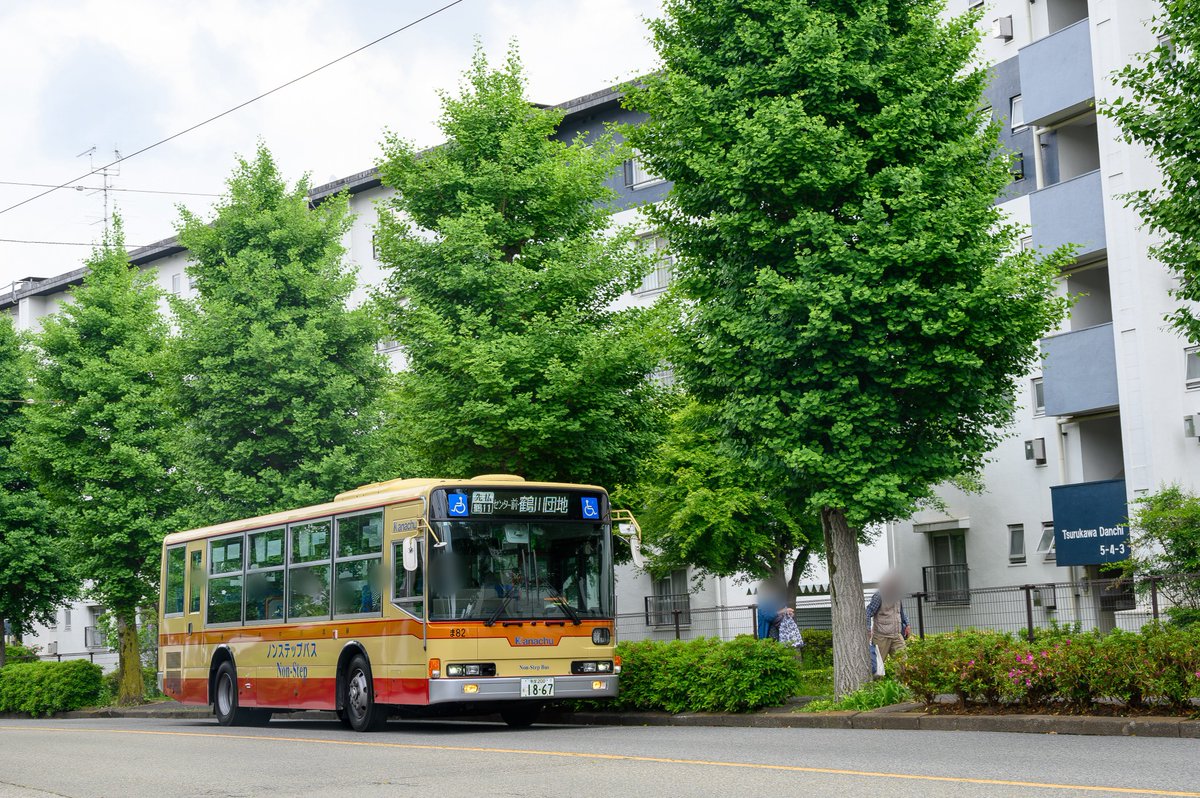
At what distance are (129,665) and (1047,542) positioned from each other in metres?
22.2

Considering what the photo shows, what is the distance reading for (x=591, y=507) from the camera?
19516 mm

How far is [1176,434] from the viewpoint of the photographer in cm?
2781

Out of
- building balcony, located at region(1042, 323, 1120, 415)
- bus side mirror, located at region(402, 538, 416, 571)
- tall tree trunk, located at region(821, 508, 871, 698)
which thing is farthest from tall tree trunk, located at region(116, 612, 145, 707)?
tall tree trunk, located at region(821, 508, 871, 698)

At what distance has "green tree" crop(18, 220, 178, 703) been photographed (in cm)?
3516

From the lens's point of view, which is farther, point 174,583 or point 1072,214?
point 1072,214

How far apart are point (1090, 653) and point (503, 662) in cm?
720

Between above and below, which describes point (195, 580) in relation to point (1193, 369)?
below

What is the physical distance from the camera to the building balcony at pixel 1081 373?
2947 cm

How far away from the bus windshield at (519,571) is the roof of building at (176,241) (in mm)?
19232

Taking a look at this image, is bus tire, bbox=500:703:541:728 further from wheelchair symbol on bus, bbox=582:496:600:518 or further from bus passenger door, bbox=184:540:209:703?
bus passenger door, bbox=184:540:209:703

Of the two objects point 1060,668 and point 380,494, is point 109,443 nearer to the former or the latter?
point 380,494

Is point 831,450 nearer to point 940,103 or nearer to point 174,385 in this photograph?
point 940,103

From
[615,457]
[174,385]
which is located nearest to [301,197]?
[174,385]

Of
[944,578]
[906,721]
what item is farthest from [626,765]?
[944,578]
